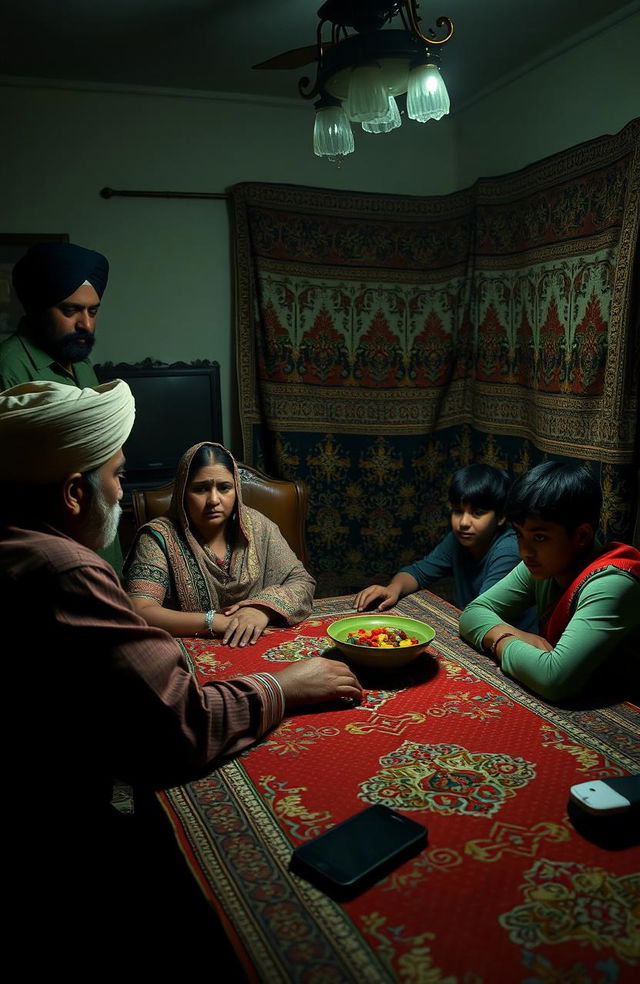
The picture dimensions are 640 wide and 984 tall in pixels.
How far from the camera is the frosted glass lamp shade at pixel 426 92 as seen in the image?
1958mm

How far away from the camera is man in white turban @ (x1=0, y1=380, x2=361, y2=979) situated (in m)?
1.12

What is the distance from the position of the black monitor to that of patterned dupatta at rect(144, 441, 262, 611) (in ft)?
4.81

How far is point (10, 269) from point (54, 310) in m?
1.28

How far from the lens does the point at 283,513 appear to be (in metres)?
2.99

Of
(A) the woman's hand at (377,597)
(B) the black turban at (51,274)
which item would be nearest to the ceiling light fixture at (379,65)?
(B) the black turban at (51,274)

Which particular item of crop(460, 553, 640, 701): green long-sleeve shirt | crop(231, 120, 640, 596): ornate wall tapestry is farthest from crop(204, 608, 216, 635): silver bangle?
crop(231, 120, 640, 596): ornate wall tapestry

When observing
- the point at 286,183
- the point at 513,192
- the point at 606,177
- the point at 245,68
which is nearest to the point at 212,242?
the point at 286,183

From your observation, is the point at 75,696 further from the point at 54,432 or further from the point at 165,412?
the point at 165,412

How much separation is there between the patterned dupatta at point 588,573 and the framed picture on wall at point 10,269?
115 inches

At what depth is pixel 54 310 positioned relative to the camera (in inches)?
99.9

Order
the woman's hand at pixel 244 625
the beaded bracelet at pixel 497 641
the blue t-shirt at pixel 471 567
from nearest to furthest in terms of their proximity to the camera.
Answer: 1. the beaded bracelet at pixel 497 641
2. the woman's hand at pixel 244 625
3. the blue t-shirt at pixel 471 567

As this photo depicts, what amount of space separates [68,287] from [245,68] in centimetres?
168

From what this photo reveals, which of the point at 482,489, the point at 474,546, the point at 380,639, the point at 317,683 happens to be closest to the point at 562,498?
the point at 380,639

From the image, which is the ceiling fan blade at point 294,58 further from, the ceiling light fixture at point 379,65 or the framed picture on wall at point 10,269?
the framed picture on wall at point 10,269
